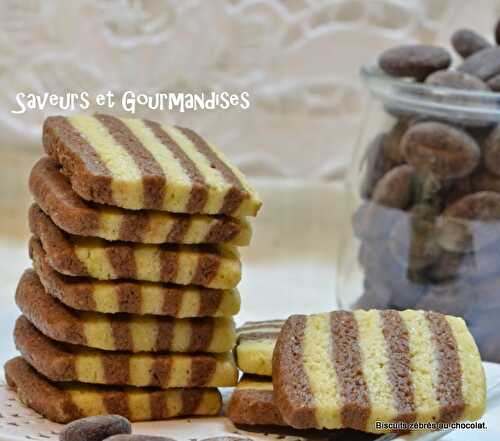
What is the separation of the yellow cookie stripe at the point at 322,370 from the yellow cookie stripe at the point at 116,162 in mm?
284

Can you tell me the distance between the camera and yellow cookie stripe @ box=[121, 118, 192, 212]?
3.99 feet

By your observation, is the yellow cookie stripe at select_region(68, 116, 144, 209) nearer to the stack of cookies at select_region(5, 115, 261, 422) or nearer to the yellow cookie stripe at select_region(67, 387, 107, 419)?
the stack of cookies at select_region(5, 115, 261, 422)

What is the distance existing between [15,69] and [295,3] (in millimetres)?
702

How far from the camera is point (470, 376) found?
126 centimetres

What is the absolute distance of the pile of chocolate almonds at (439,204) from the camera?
1.64 meters

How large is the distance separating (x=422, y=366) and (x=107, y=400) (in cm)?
40

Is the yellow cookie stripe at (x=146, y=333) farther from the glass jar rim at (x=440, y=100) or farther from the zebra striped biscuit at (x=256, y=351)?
the glass jar rim at (x=440, y=100)

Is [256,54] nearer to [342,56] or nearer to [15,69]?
[342,56]

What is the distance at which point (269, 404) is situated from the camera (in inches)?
49.0

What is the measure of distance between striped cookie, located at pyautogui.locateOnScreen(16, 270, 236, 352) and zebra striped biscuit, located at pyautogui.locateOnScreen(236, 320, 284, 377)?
22 millimetres

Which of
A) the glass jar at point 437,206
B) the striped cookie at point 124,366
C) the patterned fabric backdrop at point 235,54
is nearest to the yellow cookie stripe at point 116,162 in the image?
the striped cookie at point 124,366

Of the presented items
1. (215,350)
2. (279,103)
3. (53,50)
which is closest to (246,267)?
(279,103)

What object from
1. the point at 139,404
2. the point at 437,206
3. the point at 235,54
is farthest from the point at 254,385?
the point at 235,54

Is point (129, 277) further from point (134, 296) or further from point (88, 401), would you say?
point (88, 401)
